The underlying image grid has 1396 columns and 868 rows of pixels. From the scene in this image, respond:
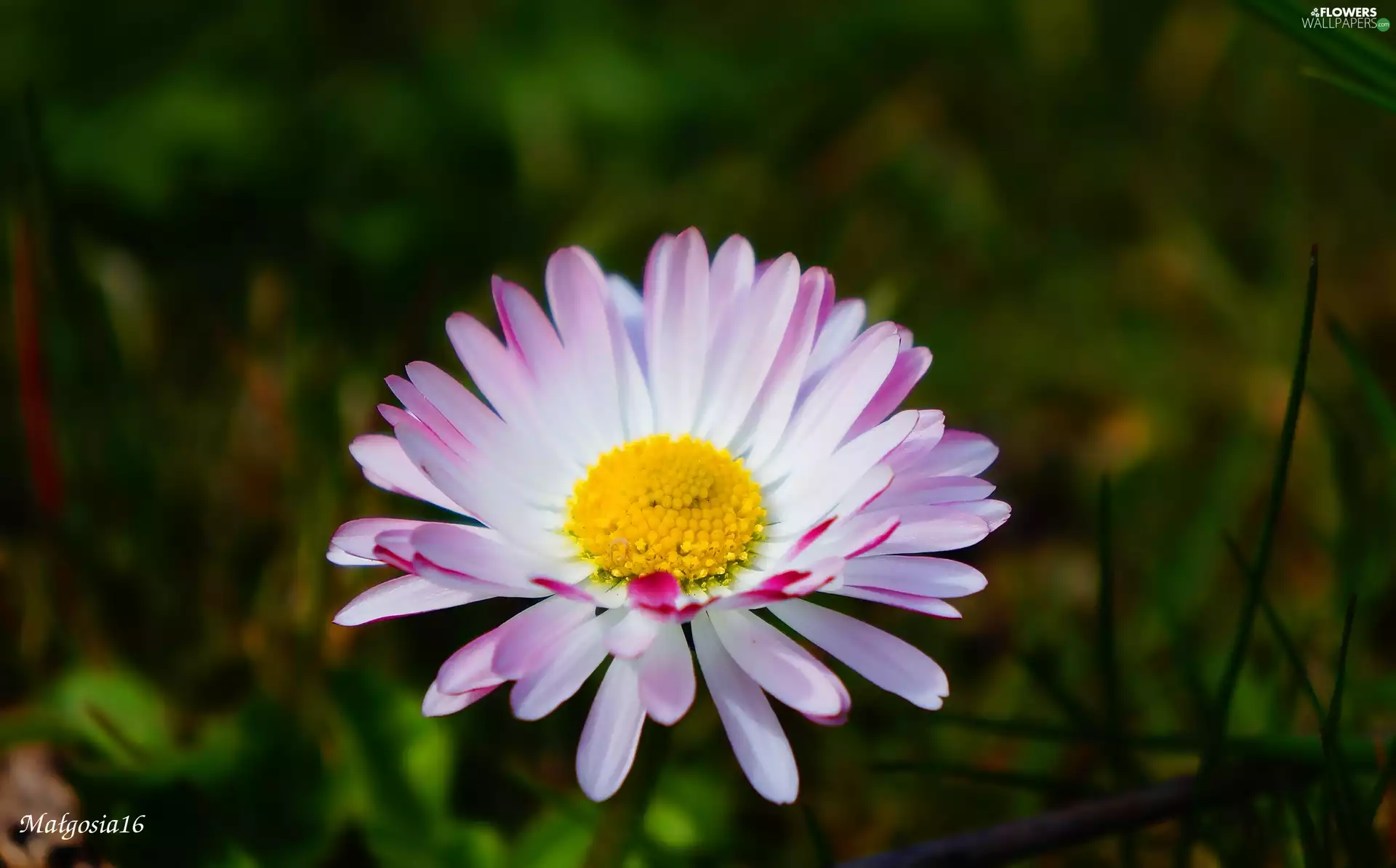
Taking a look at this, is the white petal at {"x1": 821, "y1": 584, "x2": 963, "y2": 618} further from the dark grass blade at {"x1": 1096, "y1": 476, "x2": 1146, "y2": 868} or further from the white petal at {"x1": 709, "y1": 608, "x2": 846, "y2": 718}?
the dark grass blade at {"x1": 1096, "y1": 476, "x2": 1146, "y2": 868}

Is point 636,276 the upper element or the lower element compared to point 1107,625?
upper

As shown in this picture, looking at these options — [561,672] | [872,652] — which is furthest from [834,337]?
[561,672]

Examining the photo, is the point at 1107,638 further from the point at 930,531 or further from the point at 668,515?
the point at 668,515

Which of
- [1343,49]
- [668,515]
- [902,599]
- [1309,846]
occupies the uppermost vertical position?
[1343,49]

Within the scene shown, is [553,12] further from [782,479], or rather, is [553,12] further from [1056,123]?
[782,479]

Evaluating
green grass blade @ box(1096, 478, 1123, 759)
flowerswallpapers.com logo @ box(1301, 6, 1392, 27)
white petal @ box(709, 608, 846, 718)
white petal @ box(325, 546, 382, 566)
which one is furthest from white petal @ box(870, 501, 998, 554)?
flowerswallpapers.com logo @ box(1301, 6, 1392, 27)

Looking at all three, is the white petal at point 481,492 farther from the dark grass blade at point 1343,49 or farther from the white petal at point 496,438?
the dark grass blade at point 1343,49

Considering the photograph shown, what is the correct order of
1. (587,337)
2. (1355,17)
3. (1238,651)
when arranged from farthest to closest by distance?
(1355,17), (587,337), (1238,651)
